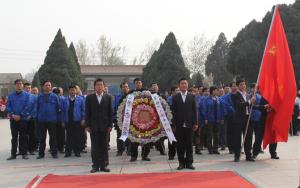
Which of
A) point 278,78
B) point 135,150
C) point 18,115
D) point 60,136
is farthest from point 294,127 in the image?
point 18,115

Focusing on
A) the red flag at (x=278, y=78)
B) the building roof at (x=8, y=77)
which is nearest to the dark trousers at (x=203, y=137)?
the red flag at (x=278, y=78)

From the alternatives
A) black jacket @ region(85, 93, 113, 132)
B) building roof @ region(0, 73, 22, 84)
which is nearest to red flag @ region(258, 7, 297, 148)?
black jacket @ region(85, 93, 113, 132)

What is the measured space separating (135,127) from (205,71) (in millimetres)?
52810

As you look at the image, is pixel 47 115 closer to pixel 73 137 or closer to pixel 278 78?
pixel 73 137

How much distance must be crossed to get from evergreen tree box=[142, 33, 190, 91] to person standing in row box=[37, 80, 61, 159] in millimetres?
23876

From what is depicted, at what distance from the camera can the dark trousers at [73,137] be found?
1243 cm

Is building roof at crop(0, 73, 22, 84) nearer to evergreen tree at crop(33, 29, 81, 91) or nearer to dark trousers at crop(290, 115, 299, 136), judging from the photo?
evergreen tree at crop(33, 29, 81, 91)

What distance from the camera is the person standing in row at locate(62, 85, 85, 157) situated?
12.4 metres

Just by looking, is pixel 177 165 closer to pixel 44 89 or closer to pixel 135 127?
pixel 135 127

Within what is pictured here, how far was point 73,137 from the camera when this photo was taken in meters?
12.5

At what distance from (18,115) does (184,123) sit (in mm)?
4548

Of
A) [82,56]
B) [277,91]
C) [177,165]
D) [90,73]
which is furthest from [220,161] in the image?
[82,56]

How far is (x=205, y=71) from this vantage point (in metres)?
63.1

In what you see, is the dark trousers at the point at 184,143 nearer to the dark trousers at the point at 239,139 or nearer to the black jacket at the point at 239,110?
the dark trousers at the point at 239,139
